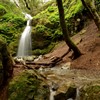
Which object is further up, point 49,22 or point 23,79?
point 49,22

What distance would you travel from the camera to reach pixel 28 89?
7.71 m

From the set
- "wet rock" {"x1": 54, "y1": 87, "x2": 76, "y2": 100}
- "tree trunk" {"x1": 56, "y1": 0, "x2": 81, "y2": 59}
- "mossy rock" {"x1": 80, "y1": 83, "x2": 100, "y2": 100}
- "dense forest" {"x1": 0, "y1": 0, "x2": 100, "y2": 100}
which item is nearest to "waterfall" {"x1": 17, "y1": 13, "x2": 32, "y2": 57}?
"dense forest" {"x1": 0, "y1": 0, "x2": 100, "y2": 100}

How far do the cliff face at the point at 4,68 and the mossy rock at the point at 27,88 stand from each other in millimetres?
392

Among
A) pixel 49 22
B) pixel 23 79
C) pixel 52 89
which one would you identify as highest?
pixel 49 22

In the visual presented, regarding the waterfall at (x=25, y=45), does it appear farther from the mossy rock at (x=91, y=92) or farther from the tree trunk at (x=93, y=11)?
the mossy rock at (x=91, y=92)

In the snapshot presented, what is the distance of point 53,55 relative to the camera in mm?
18406

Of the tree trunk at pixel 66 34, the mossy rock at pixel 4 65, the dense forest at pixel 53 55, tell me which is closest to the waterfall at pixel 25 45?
the dense forest at pixel 53 55

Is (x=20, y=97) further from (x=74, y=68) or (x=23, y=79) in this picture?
(x=74, y=68)

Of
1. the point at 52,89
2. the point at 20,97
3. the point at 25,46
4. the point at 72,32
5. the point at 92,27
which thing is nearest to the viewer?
the point at 20,97

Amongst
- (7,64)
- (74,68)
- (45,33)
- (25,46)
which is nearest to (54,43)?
(45,33)

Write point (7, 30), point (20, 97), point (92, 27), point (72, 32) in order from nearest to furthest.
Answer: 1. point (20, 97)
2. point (92, 27)
3. point (72, 32)
4. point (7, 30)

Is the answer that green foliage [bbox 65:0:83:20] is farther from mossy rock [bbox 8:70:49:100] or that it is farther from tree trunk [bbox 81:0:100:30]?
mossy rock [bbox 8:70:49:100]

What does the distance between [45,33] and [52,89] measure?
15.9 m

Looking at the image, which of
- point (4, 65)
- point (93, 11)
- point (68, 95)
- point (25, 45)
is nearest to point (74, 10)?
point (25, 45)
